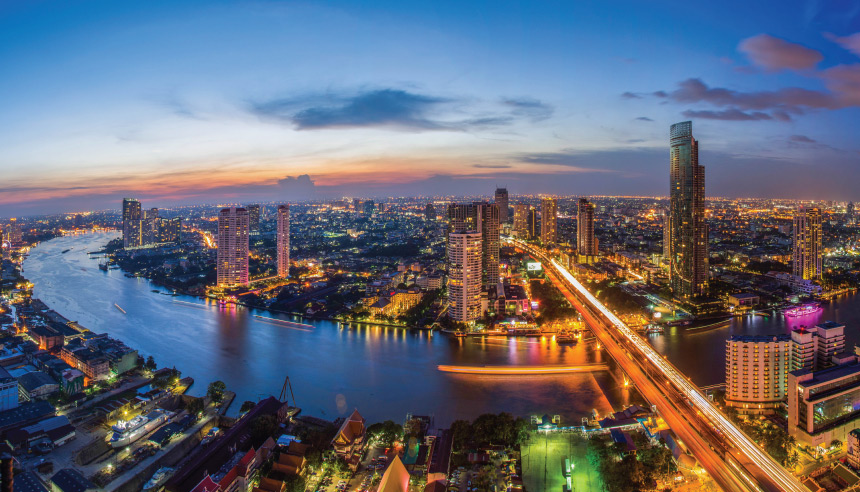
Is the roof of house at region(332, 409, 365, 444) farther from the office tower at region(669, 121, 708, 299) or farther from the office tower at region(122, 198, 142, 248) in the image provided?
the office tower at region(122, 198, 142, 248)

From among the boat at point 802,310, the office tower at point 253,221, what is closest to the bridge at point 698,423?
the boat at point 802,310

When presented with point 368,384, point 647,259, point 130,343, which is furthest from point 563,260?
point 130,343

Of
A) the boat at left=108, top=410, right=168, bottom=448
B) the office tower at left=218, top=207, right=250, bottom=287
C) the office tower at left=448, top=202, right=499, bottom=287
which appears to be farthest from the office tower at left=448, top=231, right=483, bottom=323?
the office tower at left=218, top=207, right=250, bottom=287

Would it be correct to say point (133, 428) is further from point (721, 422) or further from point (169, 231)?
point (169, 231)

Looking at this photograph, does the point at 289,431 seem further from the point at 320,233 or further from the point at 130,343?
the point at 320,233

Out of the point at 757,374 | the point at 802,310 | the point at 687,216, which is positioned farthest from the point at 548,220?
the point at 757,374

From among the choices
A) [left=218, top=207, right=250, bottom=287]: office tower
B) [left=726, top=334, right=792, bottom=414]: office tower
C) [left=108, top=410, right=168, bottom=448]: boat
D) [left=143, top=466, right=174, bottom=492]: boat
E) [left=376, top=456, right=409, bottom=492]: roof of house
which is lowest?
[left=143, top=466, right=174, bottom=492]: boat

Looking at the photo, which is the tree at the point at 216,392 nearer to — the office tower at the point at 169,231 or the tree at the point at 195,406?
the tree at the point at 195,406
